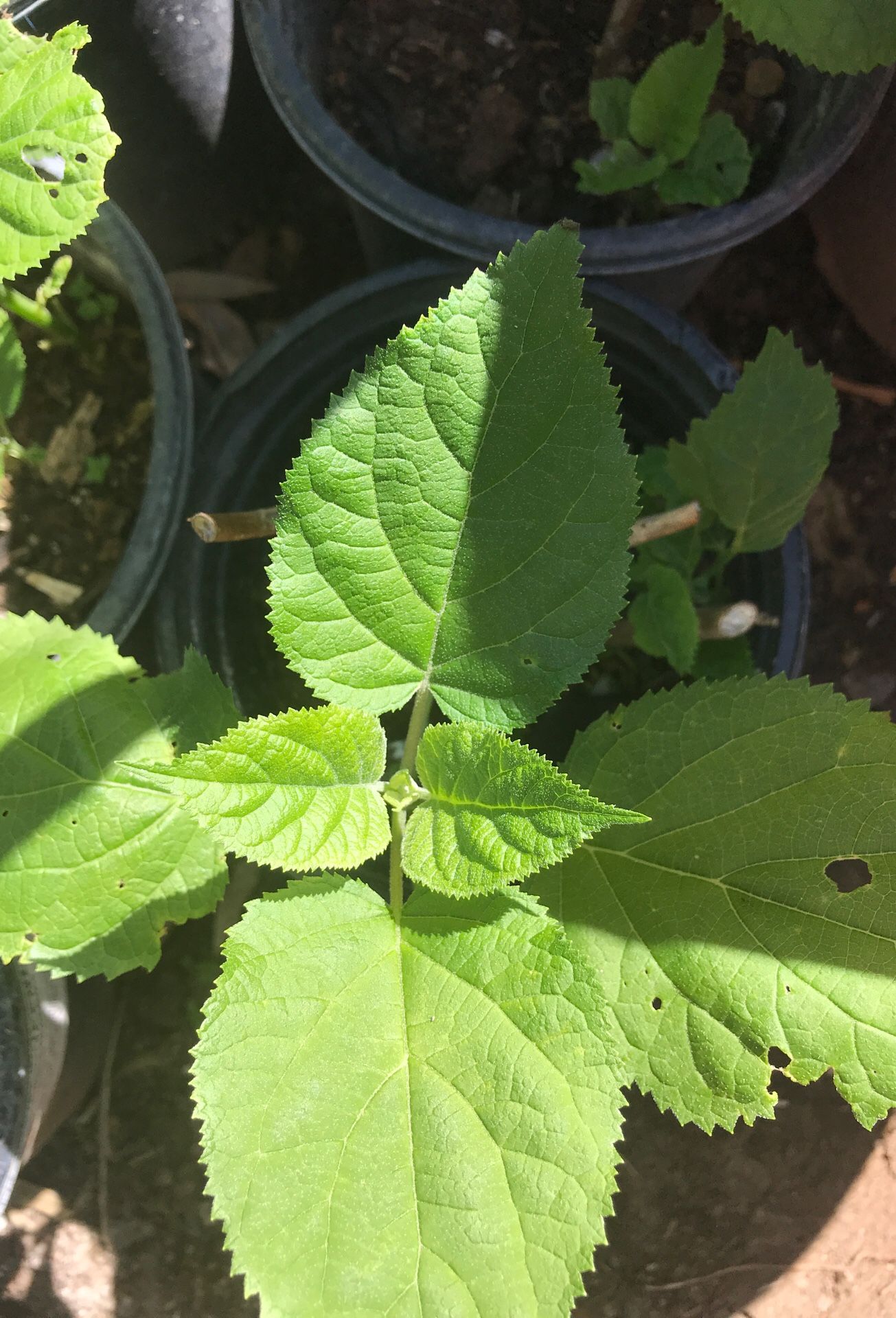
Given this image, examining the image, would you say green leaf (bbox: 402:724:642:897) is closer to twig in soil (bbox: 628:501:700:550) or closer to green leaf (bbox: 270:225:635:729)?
green leaf (bbox: 270:225:635:729)

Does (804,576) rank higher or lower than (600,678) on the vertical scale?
higher

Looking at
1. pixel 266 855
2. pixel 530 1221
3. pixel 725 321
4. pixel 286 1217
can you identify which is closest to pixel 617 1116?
pixel 530 1221

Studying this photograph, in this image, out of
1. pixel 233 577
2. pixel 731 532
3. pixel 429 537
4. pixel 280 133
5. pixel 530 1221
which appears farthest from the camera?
pixel 280 133

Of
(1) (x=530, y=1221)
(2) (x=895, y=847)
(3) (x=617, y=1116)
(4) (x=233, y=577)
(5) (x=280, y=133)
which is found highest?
(5) (x=280, y=133)

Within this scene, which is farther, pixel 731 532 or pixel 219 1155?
pixel 731 532

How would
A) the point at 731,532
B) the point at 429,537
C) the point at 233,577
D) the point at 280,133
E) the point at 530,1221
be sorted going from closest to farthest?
1. the point at 530,1221
2. the point at 429,537
3. the point at 731,532
4. the point at 233,577
5. the point at 280,133

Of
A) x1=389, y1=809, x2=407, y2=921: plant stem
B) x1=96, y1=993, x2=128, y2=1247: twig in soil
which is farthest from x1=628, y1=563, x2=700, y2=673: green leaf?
x1=96, y1=993, x2=128, y2=1247: twig in soil

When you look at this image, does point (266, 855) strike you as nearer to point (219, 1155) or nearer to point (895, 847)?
point (219, 1155)

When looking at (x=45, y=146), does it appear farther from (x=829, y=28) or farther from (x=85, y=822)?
(x=829, y=28)
